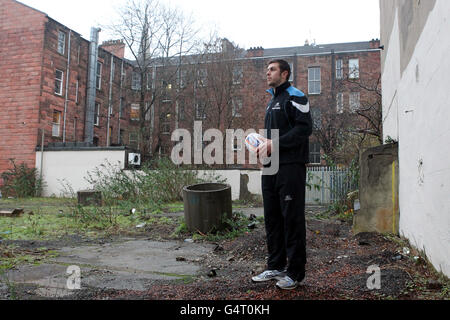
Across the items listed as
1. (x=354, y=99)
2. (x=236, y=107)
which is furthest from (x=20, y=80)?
(x=354, y=99)

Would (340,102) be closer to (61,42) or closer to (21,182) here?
(61,42)

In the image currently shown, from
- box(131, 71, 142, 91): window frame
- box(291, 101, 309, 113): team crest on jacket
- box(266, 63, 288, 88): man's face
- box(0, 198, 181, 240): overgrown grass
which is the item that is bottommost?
box(0, 198, 181, 240): overgrown grass

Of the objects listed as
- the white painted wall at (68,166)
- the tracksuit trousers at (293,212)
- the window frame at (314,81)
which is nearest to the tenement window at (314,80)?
the window frame at (314,81)

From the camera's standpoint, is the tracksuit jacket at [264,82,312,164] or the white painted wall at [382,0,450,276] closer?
the tracksuit jacket at [264,82,312,164]

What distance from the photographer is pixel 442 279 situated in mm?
3070

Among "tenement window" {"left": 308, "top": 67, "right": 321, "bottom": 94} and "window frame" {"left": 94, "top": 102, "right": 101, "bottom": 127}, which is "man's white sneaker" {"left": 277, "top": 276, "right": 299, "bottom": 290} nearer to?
"window frame" {"left": 94, "top": 102, "right": 101, "bottom": 127}

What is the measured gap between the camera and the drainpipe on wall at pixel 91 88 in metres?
23.9

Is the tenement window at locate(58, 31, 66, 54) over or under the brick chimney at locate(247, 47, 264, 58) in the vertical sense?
under

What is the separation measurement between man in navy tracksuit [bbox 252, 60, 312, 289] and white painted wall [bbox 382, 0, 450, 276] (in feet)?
4.13

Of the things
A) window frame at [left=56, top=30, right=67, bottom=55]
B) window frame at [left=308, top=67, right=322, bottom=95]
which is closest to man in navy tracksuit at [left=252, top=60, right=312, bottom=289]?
window frame at [left=56, top=30, right=67, bottom=55]

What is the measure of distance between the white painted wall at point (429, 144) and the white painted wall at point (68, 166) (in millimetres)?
15338

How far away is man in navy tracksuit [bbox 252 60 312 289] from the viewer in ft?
9.70

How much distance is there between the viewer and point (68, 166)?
18.8m

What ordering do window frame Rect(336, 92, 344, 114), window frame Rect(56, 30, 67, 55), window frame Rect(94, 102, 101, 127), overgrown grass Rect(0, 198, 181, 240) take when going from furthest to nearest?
window frame Rect(94, 102, 101, 127) → window frame Rect(56, 30, 67, 55) → window frame Rect(336, 92, 344, 114) → overgrown grass Rect(0, 198, 181, 240)
